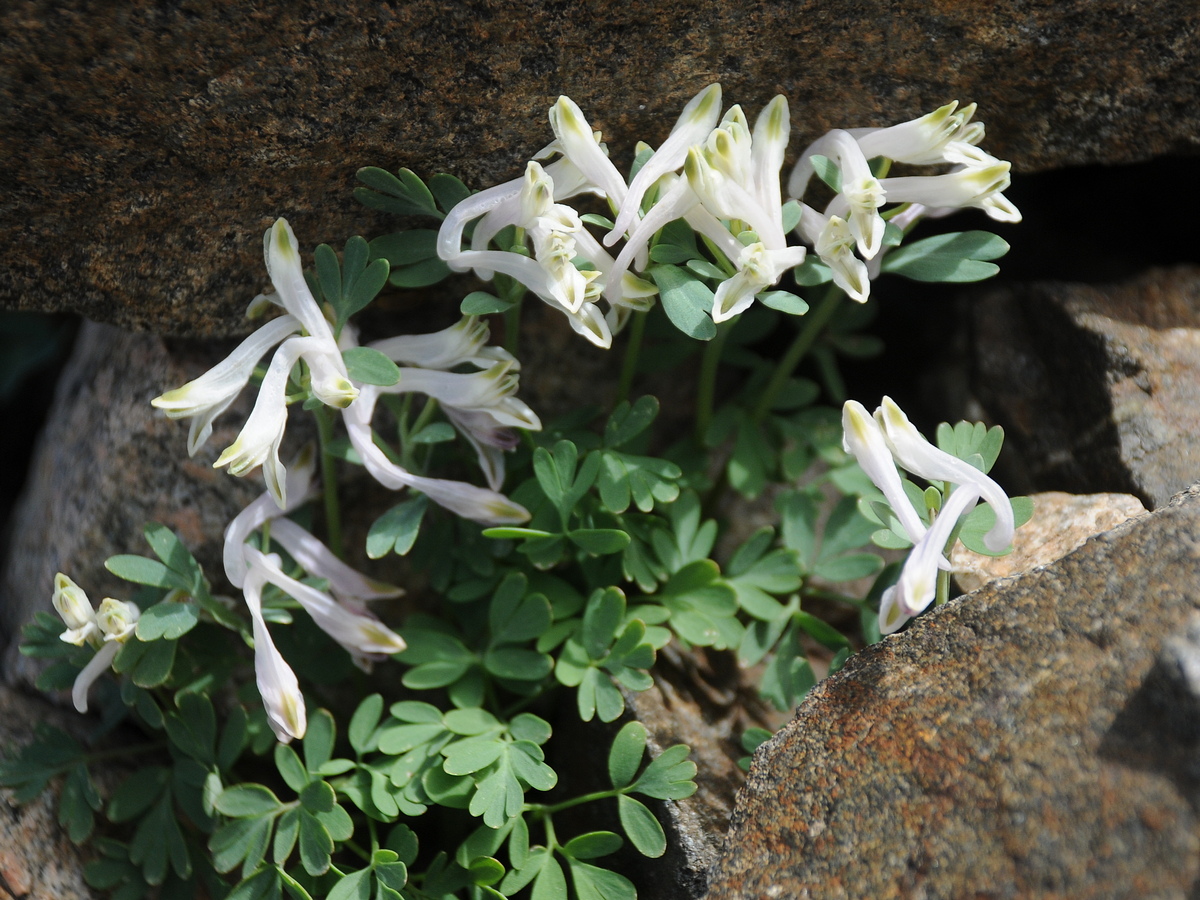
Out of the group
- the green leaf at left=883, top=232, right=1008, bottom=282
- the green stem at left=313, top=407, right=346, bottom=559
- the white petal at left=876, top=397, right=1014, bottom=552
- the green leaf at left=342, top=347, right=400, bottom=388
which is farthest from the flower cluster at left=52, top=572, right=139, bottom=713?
the green leaf at left=883, top=232, right=1008, bottom=282

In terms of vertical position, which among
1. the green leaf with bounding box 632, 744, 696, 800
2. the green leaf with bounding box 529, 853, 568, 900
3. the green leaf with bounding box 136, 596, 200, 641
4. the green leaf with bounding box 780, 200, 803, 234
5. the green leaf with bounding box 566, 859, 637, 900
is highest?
the green leaf with bounding box 780, 200, 803, 234

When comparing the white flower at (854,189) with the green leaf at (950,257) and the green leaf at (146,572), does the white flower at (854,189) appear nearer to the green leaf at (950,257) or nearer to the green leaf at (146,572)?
the green leaf at (950,257)

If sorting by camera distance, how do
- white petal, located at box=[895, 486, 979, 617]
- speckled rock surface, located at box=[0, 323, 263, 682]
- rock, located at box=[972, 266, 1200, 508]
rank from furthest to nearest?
speckled rock surface, located at box=[0, 323, 263, 682], rock, located at box=[972, 266, 1200, 508], white petal, located at box=[895, 486, 979, 617]

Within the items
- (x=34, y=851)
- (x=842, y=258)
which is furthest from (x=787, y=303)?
(x=34, y=851)

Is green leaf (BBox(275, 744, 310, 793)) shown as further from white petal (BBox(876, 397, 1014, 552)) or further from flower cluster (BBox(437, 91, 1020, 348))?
white petal (BBox(876, 397, 1014, 552))

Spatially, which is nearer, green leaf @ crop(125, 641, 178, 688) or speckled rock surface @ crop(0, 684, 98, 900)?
green leaf @ crop(125, 641, 178, 688)

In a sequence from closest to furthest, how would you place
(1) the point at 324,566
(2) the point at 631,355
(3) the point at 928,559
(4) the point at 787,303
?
(3) the point at 928,559 → (4) the point at 787,303 → (1) the point at 324,566 → (2) the point at 631,355

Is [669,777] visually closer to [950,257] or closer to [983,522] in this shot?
[983,522]
